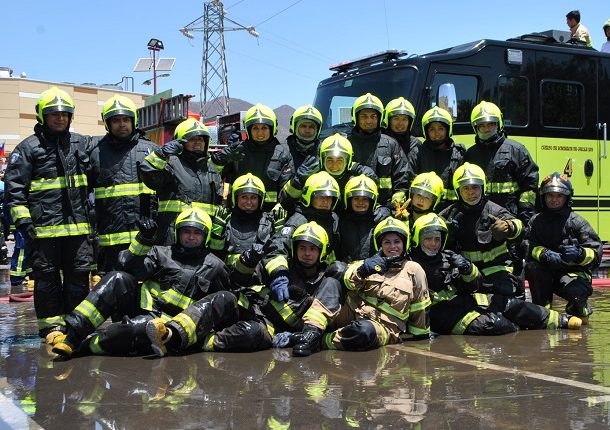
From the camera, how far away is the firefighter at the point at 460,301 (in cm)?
598

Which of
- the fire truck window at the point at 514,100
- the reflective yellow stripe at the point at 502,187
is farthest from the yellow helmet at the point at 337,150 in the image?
the fire truck window at the point at 514,100

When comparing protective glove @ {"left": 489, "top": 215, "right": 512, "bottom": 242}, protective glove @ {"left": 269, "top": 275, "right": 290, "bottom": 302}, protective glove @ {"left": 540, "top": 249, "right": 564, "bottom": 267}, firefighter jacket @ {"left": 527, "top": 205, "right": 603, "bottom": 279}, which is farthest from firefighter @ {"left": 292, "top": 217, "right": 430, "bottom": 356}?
firefighter jacket @ {"left": 527, "top": 205, "right": 603, "bottom": 279}

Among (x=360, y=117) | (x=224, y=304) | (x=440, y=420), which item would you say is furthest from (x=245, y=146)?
(x=440, y=420)

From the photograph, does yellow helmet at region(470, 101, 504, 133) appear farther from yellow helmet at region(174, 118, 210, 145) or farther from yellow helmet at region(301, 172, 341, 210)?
yellow helmet at region(174, 118, 210, 145)

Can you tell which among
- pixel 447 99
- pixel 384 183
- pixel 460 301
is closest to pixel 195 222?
pixel 384 183

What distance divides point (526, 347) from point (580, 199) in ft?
16.3

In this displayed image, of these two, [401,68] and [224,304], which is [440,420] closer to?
[224,304]

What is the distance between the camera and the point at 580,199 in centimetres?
995

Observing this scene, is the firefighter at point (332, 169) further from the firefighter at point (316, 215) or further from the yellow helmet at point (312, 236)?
the yellow helmet at point (312, 236)

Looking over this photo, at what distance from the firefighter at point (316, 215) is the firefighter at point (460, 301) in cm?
68

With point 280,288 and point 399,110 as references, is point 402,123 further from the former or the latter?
point 280,288

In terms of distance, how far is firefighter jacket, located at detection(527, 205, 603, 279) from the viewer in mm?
6703

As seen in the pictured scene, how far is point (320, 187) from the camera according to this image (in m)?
6.00

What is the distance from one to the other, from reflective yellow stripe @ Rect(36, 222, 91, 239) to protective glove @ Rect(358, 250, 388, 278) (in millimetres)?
2385
